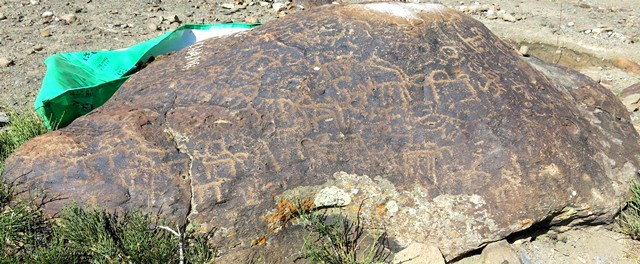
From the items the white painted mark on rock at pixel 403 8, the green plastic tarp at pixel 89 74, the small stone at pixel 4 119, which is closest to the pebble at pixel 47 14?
the green plastic tarp at pixel 89 74

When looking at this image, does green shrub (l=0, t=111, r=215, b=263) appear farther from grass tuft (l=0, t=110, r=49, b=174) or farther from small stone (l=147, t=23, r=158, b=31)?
small stone (l=147, t=23, r=158, b=31)

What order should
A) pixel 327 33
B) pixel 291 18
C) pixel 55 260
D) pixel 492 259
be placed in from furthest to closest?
pixel 291 18 < pixel 327 33 < pixel 492 259 < pixel 55 260

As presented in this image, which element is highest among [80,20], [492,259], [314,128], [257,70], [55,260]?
[257,70]

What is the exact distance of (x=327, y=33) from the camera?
8.63 ft

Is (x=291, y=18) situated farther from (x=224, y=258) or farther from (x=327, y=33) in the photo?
(x=224, y=258)

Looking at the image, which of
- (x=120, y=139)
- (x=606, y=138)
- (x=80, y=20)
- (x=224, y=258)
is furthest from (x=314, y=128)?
(x=80, y=20)

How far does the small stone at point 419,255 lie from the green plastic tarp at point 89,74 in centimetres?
221

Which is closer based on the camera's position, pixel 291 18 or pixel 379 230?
pixel 379 230

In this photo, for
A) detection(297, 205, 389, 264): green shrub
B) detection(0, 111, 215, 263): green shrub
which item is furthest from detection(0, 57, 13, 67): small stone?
detection(297, 205, 389, 264): green shrub

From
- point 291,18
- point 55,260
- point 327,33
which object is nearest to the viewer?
point 55,260

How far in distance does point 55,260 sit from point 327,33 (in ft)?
5.12

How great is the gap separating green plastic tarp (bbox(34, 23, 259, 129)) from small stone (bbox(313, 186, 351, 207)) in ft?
6.01

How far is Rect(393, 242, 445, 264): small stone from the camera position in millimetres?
2322

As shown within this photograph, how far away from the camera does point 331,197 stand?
2355 millimetres
